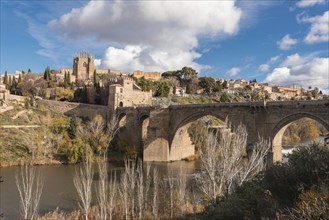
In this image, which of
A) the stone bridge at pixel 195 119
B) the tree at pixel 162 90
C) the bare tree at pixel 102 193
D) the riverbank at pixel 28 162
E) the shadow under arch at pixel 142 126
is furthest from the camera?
the tree at pixel 162 90

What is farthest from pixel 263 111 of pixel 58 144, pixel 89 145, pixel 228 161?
pixel 58 144

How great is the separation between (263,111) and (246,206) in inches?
617

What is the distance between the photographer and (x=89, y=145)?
30.4 meters

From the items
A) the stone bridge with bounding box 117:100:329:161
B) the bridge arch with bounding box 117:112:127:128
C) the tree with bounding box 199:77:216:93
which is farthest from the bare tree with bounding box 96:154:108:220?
the tree with bounding box 199:77:216:93

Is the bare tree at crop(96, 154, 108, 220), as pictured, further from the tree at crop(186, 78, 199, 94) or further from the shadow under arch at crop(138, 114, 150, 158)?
the tree at crop(186, 78, 199, 94)

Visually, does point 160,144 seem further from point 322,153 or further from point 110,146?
point 322,153

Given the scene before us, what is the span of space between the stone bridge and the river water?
10.7 ft

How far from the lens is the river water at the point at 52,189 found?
16.2 metres

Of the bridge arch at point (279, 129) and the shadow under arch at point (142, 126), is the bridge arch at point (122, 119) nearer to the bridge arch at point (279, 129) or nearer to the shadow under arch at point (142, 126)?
the shadow under arch at point (142, 126)

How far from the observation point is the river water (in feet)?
53.1

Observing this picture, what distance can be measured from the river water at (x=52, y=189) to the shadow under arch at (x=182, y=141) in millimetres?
2813

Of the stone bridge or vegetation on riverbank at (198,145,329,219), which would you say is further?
the stone bridge

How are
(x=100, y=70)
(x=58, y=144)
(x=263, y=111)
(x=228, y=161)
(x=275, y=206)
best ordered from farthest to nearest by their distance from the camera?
1. (x=100, y=70)
2. (x=58, y=144)
3. (x=263, y=111)
4. (x=228, y=161)
5. (x=275, y=206)

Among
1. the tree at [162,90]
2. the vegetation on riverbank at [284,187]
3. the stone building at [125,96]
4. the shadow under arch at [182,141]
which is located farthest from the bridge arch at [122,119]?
the vegetation on riverbank at [284,187]
